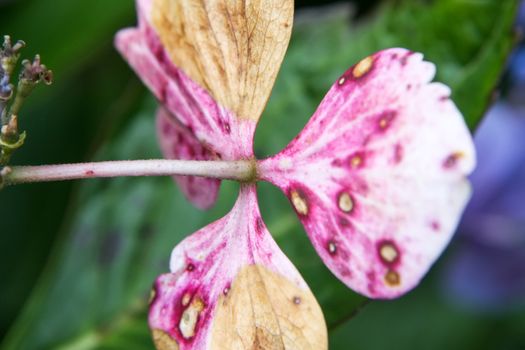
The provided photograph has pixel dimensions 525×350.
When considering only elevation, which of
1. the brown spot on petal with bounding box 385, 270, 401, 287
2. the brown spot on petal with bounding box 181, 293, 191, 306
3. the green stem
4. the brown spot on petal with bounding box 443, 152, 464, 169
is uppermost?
the green stem

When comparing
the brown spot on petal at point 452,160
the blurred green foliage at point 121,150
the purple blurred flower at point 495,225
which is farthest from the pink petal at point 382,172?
the purple blurred flower at point 495,225

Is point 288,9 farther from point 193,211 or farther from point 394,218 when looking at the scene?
point 193,211

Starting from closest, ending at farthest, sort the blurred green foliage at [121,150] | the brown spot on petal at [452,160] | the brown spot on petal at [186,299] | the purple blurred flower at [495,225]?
the brown spot on petal at [452,160] < the brown spot on petal at [186,299] < the blurred green foliage at [121,150] < the purple blurred flower at [495,225]

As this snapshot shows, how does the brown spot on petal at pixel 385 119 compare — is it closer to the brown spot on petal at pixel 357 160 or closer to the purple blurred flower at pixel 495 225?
the brown spot on petal at pixel 357 160

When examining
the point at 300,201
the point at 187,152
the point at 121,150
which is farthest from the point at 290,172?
the point at 121,150

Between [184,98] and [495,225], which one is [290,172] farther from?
[495,225]

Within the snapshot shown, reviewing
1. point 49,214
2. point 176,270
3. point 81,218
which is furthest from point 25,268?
point 176,270

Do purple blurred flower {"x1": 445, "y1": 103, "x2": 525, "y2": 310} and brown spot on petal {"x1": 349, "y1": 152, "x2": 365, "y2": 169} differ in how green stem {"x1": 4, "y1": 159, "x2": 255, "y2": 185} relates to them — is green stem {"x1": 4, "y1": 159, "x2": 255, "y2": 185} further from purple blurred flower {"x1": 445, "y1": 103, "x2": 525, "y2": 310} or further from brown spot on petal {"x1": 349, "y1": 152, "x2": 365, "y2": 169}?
purple blurred flower {"x1": 445, "y1": 103, "x2": 525, "y2": 310}

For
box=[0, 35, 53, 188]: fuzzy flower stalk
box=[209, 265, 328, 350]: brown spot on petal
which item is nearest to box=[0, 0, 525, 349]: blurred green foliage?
box=[209, 265, 328, 350]: brown spot on petal
